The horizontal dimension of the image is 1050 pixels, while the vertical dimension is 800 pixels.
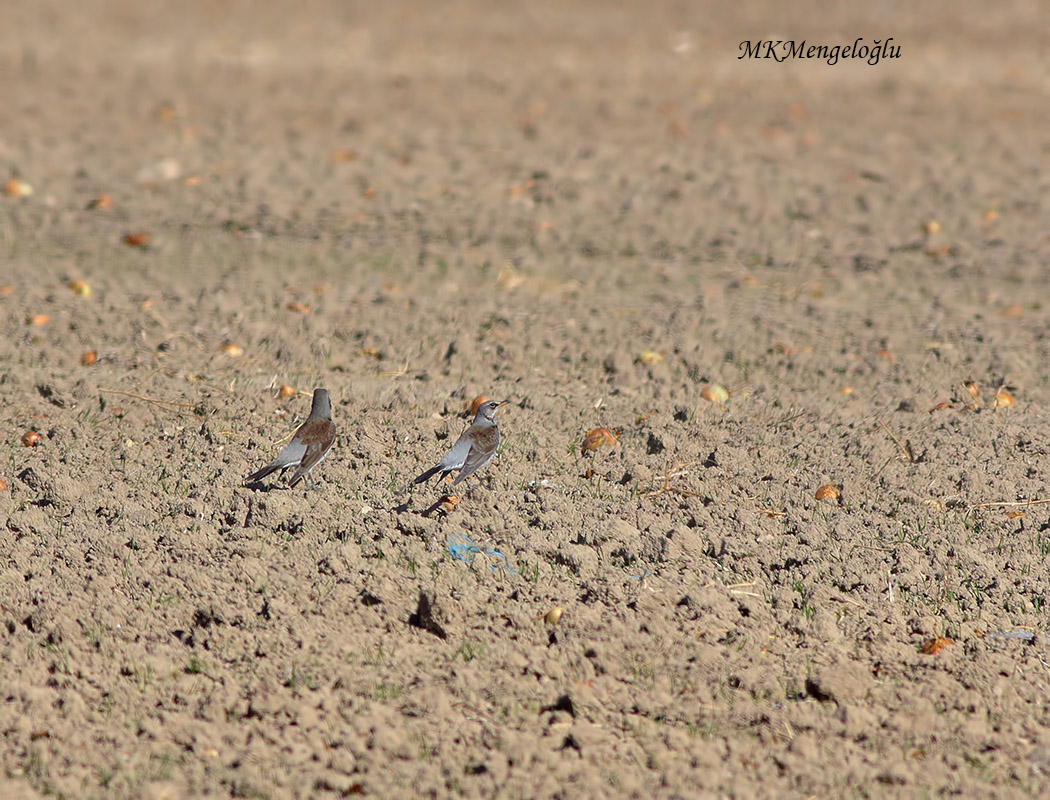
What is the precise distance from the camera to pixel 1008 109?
9.60 meters

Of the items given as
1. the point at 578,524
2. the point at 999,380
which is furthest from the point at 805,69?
the point at 578,524

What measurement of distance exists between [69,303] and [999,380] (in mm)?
4738

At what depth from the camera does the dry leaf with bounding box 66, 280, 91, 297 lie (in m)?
5.94

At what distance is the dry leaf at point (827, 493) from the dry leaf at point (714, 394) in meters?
0.89

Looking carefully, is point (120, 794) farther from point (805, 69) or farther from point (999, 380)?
point (805, 69)

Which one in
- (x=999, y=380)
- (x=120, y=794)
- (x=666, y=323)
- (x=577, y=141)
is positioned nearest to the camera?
(x=120, y=794)

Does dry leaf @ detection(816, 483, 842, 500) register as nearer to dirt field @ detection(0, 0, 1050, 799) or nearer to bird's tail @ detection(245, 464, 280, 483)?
dirt field @ detection(0, 0, 1050, 799)

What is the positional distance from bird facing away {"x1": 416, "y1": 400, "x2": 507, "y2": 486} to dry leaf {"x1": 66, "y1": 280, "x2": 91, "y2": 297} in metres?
2.89

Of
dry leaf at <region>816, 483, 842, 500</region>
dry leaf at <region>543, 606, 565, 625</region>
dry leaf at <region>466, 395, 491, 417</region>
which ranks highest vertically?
dry leaf at <region>466, 395, 491, 417</region>

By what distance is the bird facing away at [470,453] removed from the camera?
155 inches

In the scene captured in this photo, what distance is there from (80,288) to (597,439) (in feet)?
10.7

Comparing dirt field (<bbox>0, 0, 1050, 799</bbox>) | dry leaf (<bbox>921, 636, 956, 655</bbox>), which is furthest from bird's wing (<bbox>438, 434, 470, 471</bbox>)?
dry leaf (<bbox>921, 636, 956, 655</bbox>)

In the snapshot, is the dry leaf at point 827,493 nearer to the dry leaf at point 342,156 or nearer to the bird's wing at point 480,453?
the bird's wing at point 480,453

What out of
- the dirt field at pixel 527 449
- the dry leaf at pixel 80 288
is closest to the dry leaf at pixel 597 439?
the dirt field at pixel 527 449
